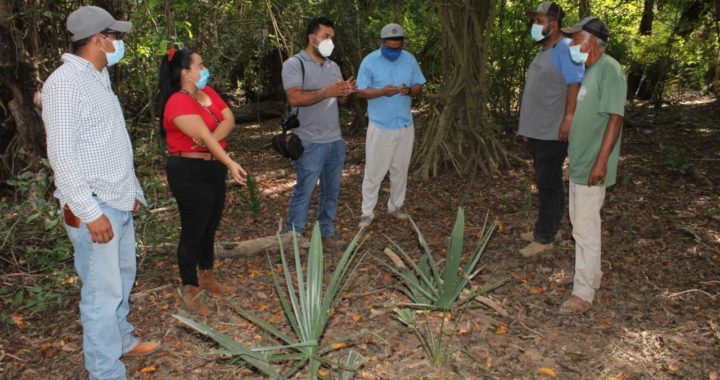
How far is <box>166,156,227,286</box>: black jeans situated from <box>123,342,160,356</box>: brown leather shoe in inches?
18.4

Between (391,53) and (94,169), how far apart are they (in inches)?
125

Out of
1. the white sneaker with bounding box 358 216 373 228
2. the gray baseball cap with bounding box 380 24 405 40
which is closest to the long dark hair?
the gray baseball cap with bounding box 380 24 405 40

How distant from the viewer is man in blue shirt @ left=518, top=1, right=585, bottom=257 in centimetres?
418

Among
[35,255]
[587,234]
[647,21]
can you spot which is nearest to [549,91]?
[587,234]

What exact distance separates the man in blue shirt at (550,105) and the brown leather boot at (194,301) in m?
2.49

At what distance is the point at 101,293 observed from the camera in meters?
2.78

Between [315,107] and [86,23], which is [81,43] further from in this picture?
[315,107]

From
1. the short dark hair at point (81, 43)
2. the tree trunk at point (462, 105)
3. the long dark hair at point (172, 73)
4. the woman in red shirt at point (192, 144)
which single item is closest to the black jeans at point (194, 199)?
the woman in red shirt at point (192, 144)

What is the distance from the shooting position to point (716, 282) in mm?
4023

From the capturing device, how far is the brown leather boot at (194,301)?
3674mm

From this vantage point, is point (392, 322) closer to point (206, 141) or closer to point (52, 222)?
point (206, 141)

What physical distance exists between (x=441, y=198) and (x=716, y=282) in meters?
2.95

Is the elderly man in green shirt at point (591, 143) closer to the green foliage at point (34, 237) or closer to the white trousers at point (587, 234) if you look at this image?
the white trousers at point (587, 234)

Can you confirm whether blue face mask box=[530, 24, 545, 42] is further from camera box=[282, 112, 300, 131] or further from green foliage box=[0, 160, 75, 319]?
green foliage box=[0, 160, 75, 319]
